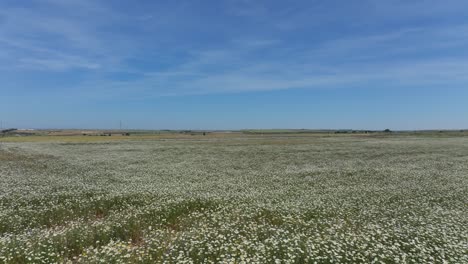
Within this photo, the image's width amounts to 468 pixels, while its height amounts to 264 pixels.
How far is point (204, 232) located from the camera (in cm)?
945

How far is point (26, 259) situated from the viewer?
7.59 metres

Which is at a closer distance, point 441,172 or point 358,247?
point 358,247

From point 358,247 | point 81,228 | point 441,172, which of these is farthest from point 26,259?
point 441,172

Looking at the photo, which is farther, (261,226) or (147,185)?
(147,185)

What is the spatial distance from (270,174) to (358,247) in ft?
53.9

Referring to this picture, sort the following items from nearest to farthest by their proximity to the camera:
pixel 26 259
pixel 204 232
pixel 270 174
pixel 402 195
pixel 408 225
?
pixel 26 259, pixel 204 232, pixel 408 225, pixel 402 195, pixel 270 174

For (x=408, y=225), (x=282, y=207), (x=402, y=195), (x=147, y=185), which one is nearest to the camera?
(x=408, y=225)

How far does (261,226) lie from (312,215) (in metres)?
2.85

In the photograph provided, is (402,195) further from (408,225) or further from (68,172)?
(68,172)

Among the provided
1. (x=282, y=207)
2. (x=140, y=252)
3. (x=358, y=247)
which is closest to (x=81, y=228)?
(x=140, y=252)

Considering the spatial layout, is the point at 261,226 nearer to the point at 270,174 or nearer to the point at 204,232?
the point at 204,232

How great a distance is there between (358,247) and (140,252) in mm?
5757

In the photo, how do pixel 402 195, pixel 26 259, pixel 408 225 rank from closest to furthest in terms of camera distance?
1. pixel 26 259
2. pixel 408 225
3. pixel 402 195

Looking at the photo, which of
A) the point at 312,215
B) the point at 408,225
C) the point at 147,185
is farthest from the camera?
the point at 147,185
